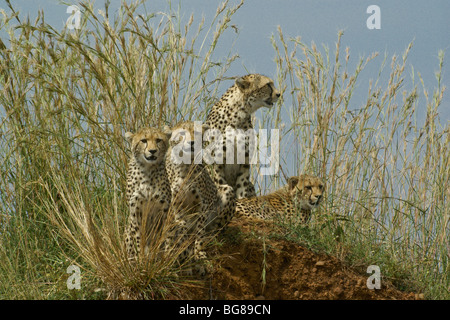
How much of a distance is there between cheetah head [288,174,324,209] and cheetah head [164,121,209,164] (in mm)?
889

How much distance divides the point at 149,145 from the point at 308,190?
4.76 feet

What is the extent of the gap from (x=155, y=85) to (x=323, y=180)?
145cm

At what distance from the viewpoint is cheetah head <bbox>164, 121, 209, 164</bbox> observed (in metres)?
4.18

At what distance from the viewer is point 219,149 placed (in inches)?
206

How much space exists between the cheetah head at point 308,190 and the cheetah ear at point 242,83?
0.94 m

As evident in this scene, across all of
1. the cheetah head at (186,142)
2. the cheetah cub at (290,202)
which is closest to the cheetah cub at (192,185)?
the cheetah head at (186,142)

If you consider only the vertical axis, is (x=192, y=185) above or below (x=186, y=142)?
below

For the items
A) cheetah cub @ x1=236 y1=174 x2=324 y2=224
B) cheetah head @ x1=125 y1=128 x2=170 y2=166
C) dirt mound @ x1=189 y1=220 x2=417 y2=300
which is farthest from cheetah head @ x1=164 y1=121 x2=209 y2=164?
cheetah cub @ x1=236 y1=174 x2=324 y2=224

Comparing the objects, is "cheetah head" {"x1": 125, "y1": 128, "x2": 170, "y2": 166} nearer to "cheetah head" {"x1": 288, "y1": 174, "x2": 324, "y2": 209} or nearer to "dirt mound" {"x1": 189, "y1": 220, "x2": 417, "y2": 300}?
"dirt mound" {"x1": 189, "y1": 220, "x2": 417, "y2": 300}

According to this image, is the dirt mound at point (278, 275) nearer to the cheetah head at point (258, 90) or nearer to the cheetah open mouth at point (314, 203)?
the cheetah open mouth at point (314, 203)

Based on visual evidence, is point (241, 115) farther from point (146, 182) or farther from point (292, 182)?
point (146, 182)

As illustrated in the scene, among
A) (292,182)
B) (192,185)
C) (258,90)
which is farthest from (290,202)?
(192,185)

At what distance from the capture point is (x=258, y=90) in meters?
5.39
